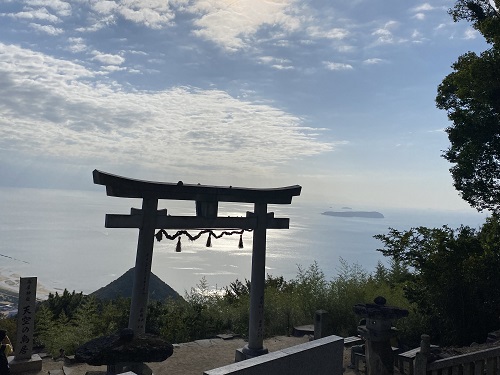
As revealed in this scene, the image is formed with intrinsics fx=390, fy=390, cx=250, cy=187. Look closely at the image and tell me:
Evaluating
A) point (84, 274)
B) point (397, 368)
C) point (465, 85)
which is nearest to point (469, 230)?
point (465, 85)

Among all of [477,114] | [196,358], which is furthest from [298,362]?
[477,114]

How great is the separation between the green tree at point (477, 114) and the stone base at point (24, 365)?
1309cm

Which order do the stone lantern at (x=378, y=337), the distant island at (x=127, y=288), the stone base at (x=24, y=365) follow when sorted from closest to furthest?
the stone lantern at (x=378, y=337) < the stone base at (x=24, y=365) < the distant island at (x=127, y=288)

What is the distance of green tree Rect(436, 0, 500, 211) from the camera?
36.9 feet

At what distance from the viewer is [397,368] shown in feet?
29.8

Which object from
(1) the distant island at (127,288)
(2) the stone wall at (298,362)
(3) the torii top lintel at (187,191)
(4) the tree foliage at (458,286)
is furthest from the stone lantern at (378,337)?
(1) the distant island at (127,288)

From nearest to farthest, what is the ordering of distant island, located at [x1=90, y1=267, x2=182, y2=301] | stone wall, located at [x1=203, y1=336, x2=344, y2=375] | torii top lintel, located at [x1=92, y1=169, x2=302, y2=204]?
stone wall, located at [x1=203, y1=336, x2=344, y2=375]
torii top lintel, located at [x1=92, y1=169, x2=302, y2=204]
distant island, located at [x1=90, y1=267, x2=182, y2=301]

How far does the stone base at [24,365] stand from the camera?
29.8 feet

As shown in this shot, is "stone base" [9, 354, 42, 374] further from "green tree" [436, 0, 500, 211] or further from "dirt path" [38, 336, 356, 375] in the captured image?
"green tree" [436, 0, 500, 211]

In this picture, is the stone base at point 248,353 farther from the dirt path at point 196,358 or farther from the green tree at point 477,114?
the green tree at point 477,114

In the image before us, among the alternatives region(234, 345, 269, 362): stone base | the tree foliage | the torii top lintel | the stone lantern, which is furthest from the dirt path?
the torii top lintel

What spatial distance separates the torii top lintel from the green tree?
5764 millimetres

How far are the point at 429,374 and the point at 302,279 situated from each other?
32.6 ft

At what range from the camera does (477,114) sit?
1198cm
